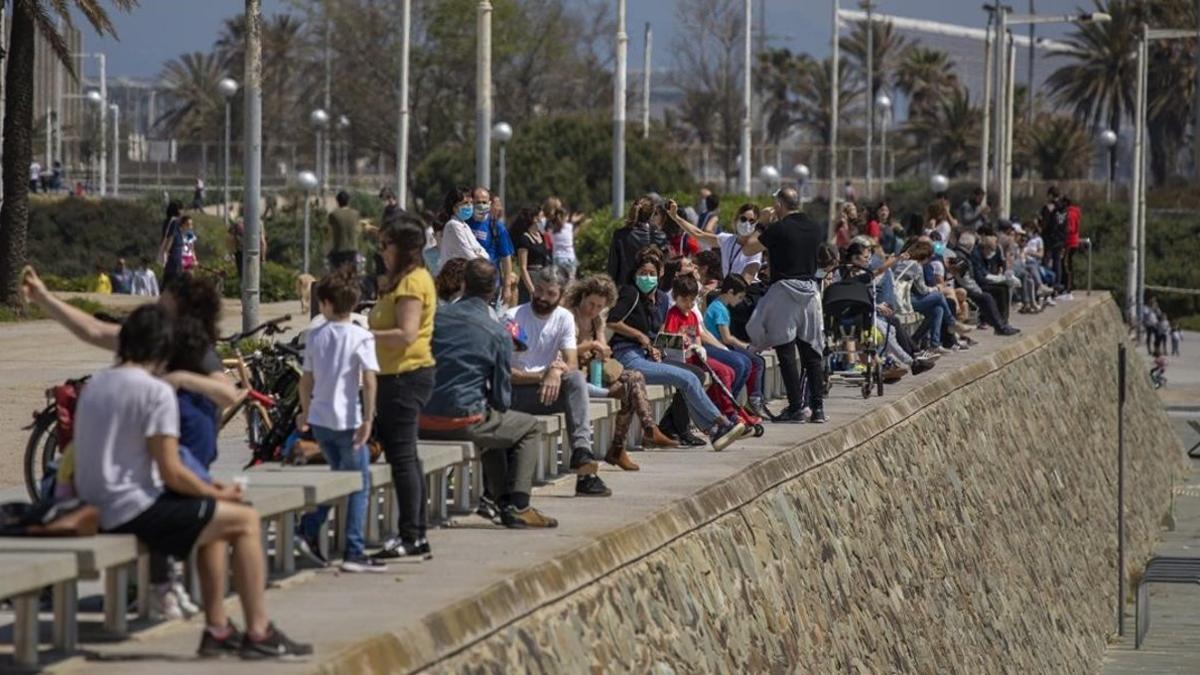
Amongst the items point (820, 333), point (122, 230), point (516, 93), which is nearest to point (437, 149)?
point (516, 93)

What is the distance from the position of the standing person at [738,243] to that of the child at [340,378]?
465 inches

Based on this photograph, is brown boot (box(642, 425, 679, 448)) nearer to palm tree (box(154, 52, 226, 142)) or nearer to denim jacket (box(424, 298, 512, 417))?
denim jacket (box(424, 298, 512, 417))

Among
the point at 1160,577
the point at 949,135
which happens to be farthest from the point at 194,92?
the point at 1160,577

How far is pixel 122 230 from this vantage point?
63.2 meters

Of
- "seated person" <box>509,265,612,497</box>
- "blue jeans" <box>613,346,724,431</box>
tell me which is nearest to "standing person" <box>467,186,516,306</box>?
"blue jeans" <box>613,346,724,431</box>

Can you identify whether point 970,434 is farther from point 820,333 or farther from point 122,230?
point 122,230

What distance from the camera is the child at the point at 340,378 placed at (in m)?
11.0

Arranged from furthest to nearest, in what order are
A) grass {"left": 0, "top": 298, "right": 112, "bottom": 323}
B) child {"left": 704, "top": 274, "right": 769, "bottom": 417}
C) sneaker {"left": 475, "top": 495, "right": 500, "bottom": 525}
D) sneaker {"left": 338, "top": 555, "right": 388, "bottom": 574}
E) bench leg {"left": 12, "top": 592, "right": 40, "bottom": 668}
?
grass {"left": 0, "top": 298, "right": 112, "bottom": 323} → child {"left": 704, "top": 274, "right": 769, "bottom": 417} → sneaker {"left": 475, "top": 495, "right": 500, "bottom": 525} → sneaker {"left": 338, "top": 555, "right": 388, "bottom": 574} → bench leg {"left": 12, "top": 592, "right": 40, "bottom": 668}

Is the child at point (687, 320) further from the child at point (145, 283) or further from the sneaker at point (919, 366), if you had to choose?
the child at point (145, 283)

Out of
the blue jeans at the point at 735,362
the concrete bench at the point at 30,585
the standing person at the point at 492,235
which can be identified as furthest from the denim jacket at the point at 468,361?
the standing person at the point at 492,235

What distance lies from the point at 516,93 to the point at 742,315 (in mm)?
70077

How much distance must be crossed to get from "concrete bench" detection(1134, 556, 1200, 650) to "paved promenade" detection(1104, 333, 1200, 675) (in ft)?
0.86

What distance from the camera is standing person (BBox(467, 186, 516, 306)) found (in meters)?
19.3

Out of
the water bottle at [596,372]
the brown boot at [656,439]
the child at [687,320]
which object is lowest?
the brown boot at [656,439]
